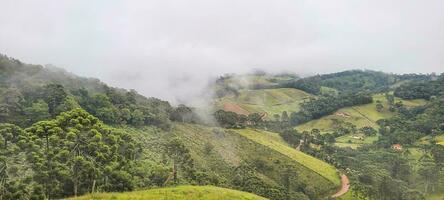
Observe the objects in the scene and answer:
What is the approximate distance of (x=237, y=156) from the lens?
354 ft

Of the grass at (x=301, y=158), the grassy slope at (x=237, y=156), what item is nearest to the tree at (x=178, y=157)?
the grassy slope at (x=237, y=156)

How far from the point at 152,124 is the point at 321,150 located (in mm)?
53594

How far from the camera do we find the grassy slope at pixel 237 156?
10012 centimetres

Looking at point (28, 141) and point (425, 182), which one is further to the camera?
point (425, 182)

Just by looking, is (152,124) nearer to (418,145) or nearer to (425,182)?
(425,182)

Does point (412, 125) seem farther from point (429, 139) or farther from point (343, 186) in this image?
point (343, 186)

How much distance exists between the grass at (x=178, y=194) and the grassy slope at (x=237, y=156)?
31561 millimetres

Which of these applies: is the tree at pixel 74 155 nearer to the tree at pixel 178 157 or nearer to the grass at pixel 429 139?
the tree at pixel 178 157

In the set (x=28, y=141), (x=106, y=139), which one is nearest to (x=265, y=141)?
(x=106, y=139)

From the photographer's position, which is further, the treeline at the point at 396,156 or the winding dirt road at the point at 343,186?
the winding dirt road at the point at 343,186

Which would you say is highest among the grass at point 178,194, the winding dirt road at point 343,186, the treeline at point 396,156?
the grass at point 178,194

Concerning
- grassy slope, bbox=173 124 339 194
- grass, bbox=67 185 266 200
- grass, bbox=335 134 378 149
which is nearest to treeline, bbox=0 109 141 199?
grass, bbox=67 185 266 200

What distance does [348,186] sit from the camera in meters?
107

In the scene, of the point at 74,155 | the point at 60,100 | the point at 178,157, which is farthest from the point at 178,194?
the point at 60,100
